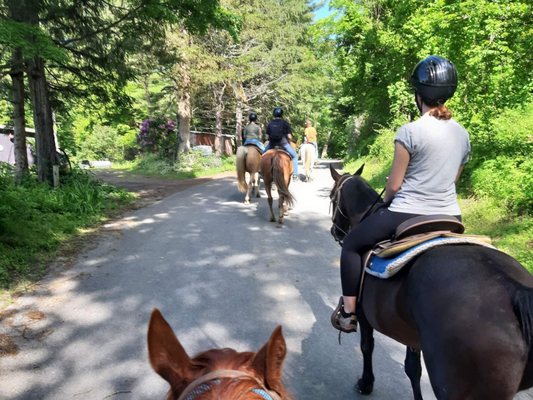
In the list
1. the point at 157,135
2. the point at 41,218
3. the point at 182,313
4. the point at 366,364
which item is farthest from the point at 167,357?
the point at 157,135

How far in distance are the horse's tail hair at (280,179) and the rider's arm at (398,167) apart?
6.08 meters

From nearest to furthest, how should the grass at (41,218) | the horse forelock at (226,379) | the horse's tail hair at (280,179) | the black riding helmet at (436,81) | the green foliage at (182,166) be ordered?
the horse forelock at (226,379) → the black riding helmet at (436,81) → the grass at (41,218) → the horse's tail hair at (280,179) → the green foliage at (182,166)

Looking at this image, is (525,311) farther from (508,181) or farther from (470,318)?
(508,181)

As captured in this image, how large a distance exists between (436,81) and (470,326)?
1524 millimetres

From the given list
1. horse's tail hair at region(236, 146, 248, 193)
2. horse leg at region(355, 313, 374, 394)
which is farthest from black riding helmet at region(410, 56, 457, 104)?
horse's tail hair at region(236, 146, 248, 193)

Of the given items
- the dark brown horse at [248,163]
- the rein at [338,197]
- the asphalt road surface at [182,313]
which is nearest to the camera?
the asphalt road surface at [182,313]

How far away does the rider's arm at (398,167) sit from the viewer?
8.36ft

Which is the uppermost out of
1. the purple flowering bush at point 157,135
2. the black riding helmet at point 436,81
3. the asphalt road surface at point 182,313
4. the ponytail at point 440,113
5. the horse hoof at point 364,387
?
the purple flowering bush at point 157,135

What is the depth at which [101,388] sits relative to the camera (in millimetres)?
3191

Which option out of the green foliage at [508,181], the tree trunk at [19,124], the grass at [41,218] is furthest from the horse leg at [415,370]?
the tree trunk at [19,124]

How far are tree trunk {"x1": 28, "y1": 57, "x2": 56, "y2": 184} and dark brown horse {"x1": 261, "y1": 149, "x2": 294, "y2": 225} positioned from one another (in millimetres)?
5476

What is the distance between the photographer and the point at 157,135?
21750mm

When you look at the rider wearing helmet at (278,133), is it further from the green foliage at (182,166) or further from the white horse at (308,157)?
the green foliage at (182,166)

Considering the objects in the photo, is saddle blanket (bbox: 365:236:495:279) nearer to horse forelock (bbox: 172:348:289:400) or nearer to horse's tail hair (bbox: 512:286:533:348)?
horse's tail hair (bbox: 512:286:533:348)
